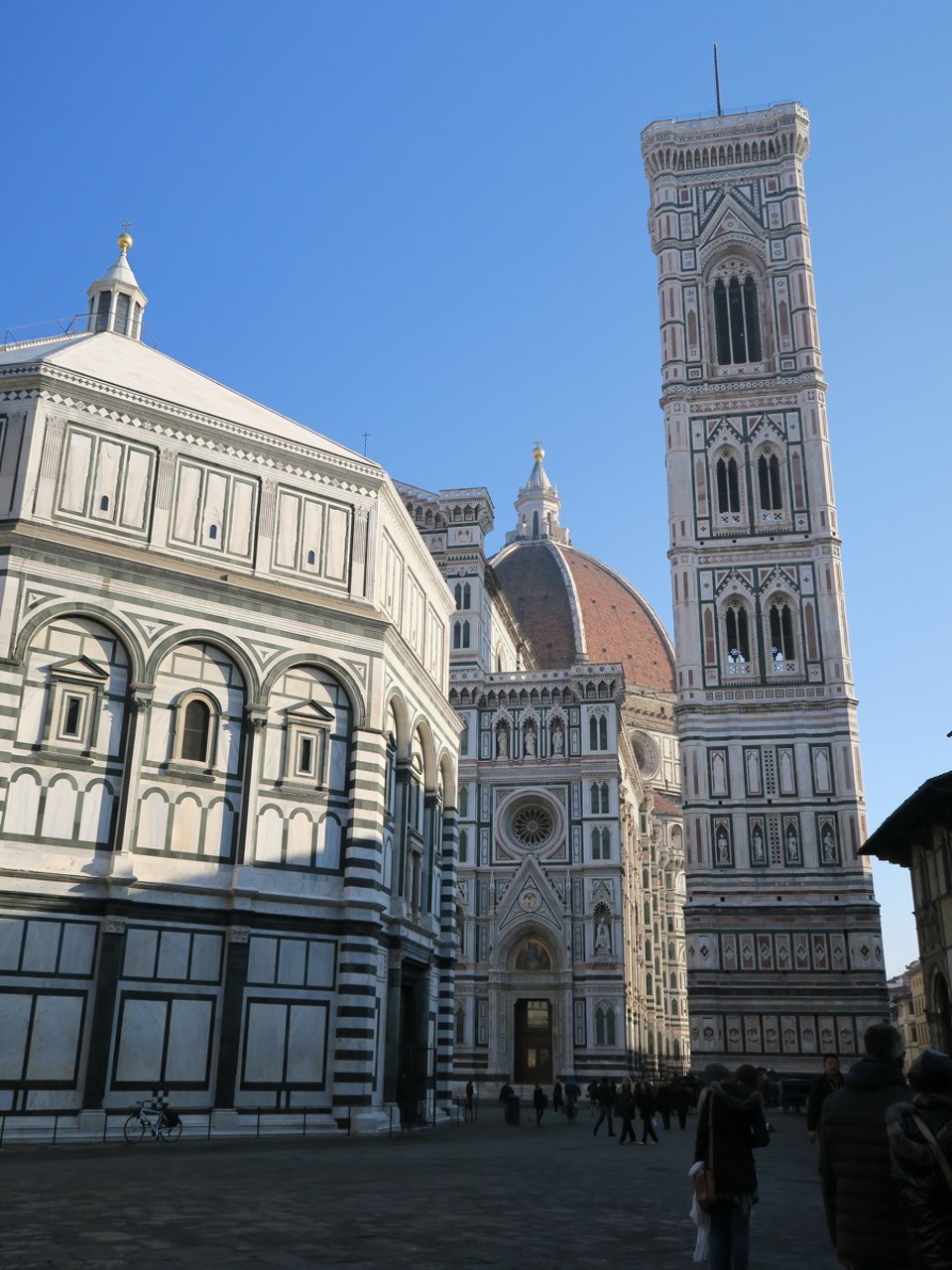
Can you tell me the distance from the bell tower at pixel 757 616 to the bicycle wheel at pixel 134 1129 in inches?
1145

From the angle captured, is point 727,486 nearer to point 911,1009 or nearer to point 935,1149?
point 935,1149

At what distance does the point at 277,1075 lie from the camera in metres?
21.0

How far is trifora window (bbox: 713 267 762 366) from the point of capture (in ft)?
176

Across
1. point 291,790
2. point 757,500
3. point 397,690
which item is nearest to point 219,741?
point 291,790

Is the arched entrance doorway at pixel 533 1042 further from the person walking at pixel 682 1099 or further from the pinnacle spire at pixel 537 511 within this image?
the pinnacle spire at pixel 537 511

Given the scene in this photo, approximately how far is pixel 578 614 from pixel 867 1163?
99.5 metres

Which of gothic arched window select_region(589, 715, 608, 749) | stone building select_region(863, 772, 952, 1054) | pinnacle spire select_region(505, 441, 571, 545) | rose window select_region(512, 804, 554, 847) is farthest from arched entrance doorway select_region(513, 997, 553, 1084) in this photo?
pinnacle spire select_region(505, 441, 571, 545)

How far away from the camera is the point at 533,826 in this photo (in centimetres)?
5522

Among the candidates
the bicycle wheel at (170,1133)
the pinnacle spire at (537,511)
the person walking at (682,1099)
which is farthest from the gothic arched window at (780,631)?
the pinnacle spire at (537,511)

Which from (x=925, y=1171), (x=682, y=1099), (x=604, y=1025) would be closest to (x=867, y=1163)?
(x=925, y=1171)

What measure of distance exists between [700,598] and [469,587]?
12.4 m

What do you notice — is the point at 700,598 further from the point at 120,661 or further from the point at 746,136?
the point at 120,661

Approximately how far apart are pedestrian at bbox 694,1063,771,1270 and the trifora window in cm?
5008

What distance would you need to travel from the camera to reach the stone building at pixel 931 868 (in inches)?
896
